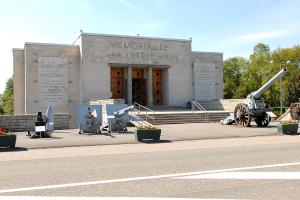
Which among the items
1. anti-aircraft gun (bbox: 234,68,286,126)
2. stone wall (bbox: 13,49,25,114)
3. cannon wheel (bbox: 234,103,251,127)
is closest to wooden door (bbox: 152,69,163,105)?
stone wall (bbox: 13,49,25,114)

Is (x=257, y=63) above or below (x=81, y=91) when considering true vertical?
above

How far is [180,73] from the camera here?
136ft

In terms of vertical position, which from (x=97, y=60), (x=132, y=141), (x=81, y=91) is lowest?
(x=132, y=141)

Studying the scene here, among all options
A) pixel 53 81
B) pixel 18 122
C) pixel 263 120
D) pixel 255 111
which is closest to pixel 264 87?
pixel 255 111

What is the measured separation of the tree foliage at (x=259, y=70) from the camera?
6562cm

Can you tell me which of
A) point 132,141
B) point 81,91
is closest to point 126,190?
point 132,141

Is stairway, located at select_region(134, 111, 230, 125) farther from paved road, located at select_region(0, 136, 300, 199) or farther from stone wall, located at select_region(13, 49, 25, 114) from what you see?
paved road, located at select_region(0, 136, 300, 199)

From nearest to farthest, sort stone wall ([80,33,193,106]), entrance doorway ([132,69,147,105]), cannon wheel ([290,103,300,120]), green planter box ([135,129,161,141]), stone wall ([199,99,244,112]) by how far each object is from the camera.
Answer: green planter box ([135,129,161,141])
cannon wheel ([290,103,300,120])
stone wall ([199,99,244,112])
stone wall ([80,33,193,106])
entrance doorway ([132,69,147,105])

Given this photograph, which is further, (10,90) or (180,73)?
(10,90)

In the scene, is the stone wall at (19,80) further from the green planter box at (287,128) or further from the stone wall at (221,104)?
the green planter box at (287,128)

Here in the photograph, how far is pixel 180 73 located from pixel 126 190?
34.7m

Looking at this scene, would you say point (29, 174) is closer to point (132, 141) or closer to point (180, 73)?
point (132, 141)

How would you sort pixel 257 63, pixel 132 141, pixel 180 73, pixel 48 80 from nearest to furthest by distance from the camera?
pixel 132 141, pixel 48 80, pixel 180 73, pixel 257 63

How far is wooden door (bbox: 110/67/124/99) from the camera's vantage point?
40406 millimetres
